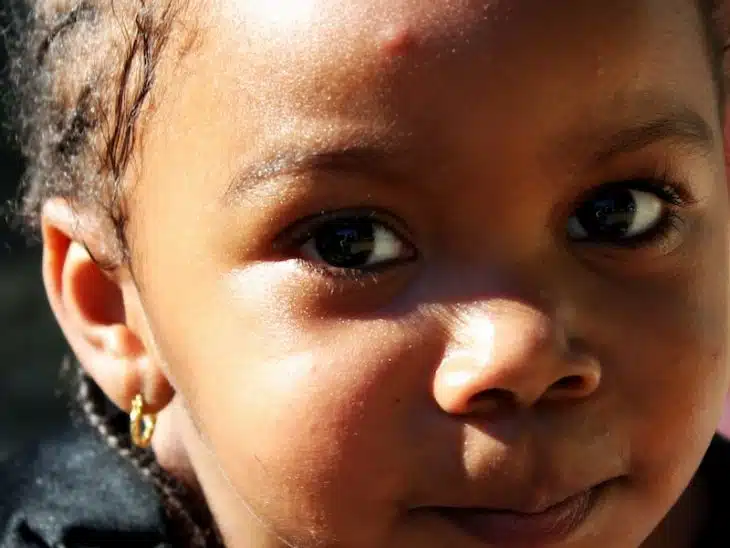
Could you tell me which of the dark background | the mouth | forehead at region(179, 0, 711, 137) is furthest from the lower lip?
the dark background

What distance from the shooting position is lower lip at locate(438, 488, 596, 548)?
3.45 feet

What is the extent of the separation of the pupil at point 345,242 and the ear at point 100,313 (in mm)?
289

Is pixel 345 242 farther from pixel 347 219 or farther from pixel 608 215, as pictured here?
pixel 608 215

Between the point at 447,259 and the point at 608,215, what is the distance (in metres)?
0.17

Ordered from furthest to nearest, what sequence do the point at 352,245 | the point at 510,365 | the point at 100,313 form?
the point at 100,313
the point at 352,245
the point at 510,365

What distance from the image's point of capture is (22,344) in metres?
2.38

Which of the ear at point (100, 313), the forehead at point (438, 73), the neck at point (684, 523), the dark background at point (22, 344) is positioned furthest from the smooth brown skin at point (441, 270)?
the dark background at point (22, 344)

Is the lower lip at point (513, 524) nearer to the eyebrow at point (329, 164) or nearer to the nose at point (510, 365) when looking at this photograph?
the nose at point (510, 365)

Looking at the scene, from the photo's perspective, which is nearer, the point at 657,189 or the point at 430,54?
the point at 430,54

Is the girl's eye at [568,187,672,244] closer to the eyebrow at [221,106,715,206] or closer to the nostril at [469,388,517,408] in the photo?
the eyebrow at [221,106,715,206]

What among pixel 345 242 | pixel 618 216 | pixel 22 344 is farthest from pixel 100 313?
pixel 22 344

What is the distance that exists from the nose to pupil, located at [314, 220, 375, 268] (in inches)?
4.8

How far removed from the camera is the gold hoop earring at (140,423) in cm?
134

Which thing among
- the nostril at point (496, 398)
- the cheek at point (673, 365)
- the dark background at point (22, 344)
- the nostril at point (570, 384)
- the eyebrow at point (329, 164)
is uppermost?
the dark background at point (22, 344)
